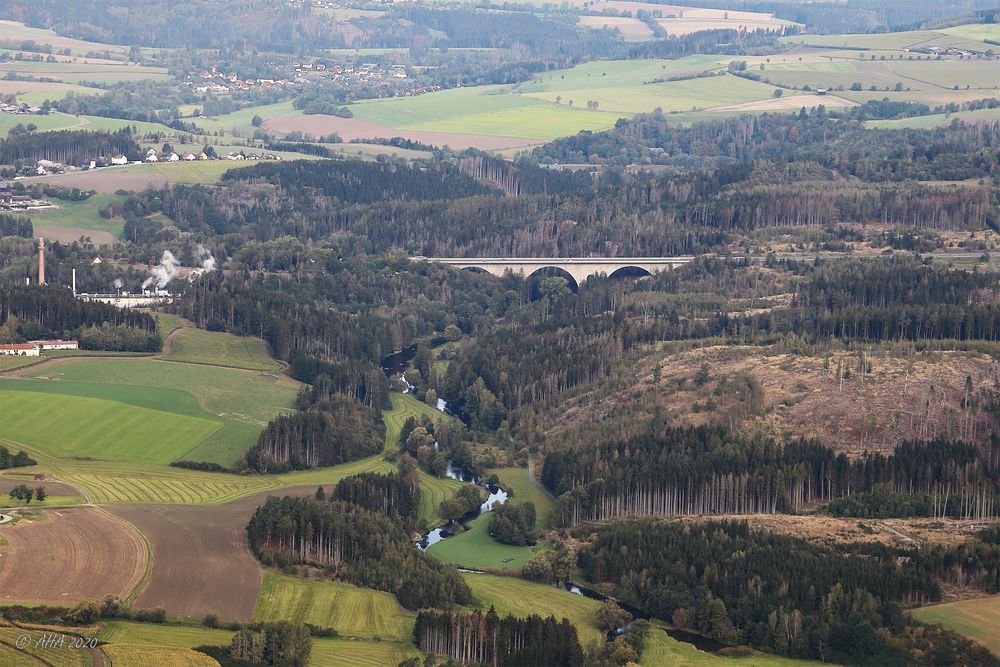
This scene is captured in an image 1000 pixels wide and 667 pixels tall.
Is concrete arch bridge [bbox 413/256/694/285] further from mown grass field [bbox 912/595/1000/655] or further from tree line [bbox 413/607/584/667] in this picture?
tree line [bbox 413/607/584/667]

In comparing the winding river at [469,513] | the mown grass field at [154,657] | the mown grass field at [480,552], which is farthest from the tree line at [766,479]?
the mown grass field at [154,657]

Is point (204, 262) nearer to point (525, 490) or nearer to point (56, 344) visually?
point (56, 344)

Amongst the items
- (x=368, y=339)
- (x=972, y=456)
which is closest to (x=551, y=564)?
(x=972, y=456)

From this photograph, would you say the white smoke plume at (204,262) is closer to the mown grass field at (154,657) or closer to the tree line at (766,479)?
the tree line at (766,479)

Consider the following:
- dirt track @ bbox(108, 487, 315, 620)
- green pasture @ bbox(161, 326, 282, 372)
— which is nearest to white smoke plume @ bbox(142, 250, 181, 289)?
green pasture @ bbox(161, 326, 282, 372)

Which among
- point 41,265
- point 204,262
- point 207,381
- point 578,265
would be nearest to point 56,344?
point 207,381
